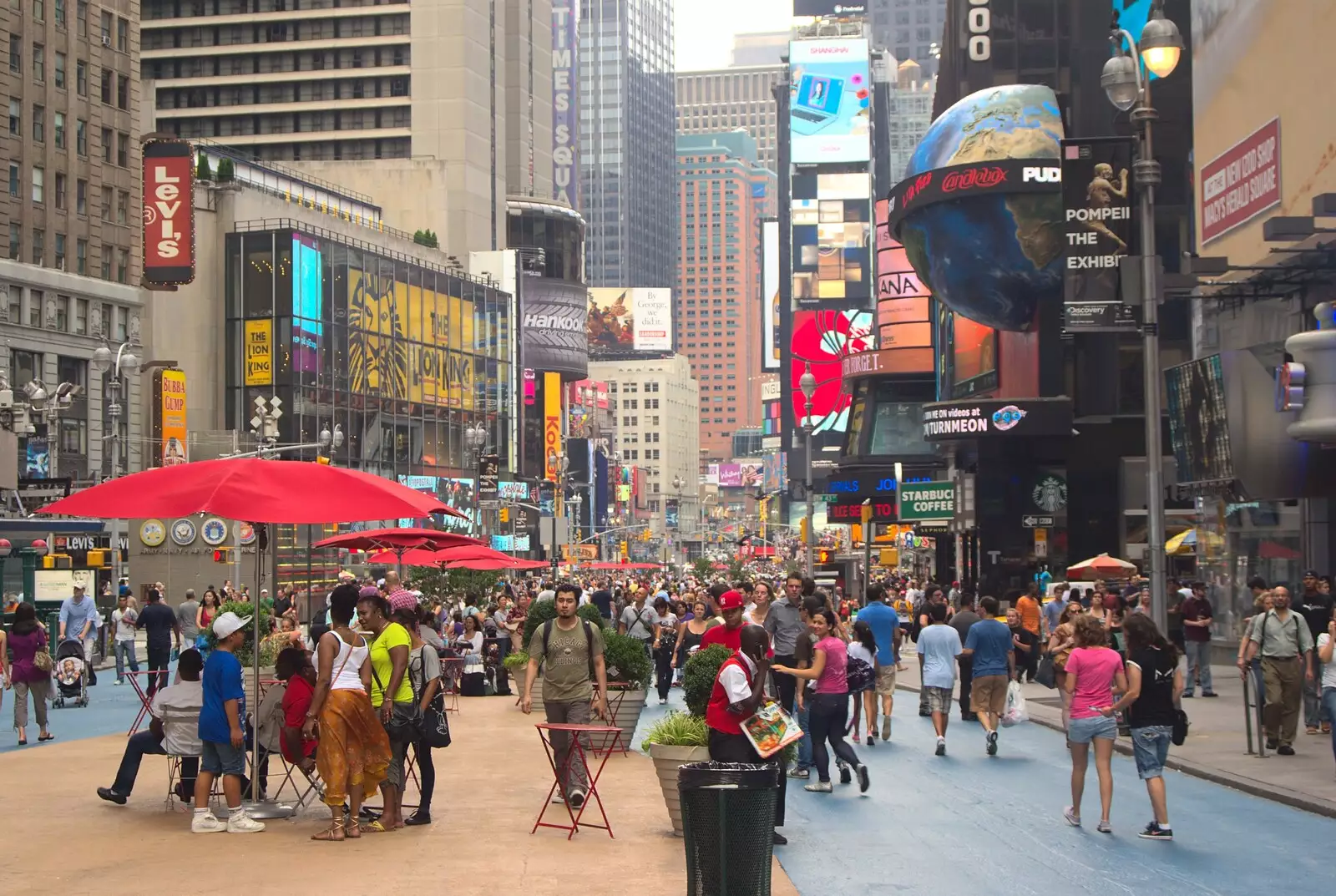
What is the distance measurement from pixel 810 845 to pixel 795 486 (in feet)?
442

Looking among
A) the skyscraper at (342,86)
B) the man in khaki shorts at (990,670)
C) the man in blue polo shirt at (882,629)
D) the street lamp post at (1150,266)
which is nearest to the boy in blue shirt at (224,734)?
the man in blue polo shirt at (882,629)

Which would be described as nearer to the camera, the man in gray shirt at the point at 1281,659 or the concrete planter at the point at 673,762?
the concrete planter at the point at 673,762

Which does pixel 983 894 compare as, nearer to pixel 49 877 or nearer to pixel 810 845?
pixel 810 845

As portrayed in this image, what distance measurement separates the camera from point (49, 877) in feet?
35.2

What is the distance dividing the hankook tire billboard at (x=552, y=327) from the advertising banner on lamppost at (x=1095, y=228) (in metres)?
93.5

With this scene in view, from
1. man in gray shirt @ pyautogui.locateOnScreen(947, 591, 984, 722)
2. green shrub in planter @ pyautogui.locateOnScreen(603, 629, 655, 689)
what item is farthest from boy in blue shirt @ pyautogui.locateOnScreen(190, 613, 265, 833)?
man in gray shirt @ pyautogui.locateOnScreen(947, 591, 984, 722)

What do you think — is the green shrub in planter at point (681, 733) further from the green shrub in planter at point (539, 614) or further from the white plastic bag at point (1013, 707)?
the green shrub in planter at point (539, 614)

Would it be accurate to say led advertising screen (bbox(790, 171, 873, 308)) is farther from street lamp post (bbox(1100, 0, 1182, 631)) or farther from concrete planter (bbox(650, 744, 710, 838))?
concrete planter (bbox(650, 744, 710, 838))

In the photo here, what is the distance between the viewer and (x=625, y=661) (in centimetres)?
1916

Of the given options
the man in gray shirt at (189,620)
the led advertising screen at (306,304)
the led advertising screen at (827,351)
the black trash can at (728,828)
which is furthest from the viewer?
the led advertising screen at (827,351)

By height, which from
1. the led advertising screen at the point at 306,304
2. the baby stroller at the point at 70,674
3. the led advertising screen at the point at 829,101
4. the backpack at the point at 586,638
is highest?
the led advertising screen at the point at 829,101

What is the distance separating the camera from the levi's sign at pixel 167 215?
7112 centimetres

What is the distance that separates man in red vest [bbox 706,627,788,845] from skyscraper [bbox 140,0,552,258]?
10682 centimetres

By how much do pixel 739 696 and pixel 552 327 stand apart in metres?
124
